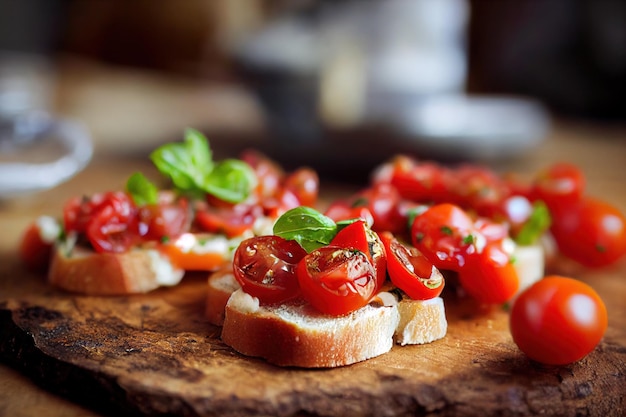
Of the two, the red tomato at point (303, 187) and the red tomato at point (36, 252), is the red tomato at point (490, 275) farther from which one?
the red tomato at point (36, 252)

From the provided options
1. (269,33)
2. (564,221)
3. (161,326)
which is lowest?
(161,326)

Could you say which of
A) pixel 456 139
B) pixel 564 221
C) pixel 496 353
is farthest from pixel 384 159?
pixel 496 353

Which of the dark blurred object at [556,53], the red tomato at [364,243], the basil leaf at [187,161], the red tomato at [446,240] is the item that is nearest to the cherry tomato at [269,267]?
the red tomato at [364,243]

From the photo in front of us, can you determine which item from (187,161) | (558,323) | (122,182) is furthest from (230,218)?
(122,182)

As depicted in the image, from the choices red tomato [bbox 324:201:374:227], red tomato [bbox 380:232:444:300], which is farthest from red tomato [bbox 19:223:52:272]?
red tomato [bbox 380:232:444:300]

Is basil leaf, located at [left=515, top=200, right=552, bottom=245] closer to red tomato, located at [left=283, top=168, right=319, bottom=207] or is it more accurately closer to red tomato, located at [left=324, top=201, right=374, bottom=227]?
red tomato, located at [left=324, top=201, right=374, bottom=227]

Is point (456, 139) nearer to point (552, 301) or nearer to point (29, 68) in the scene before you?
point (552, 301)
